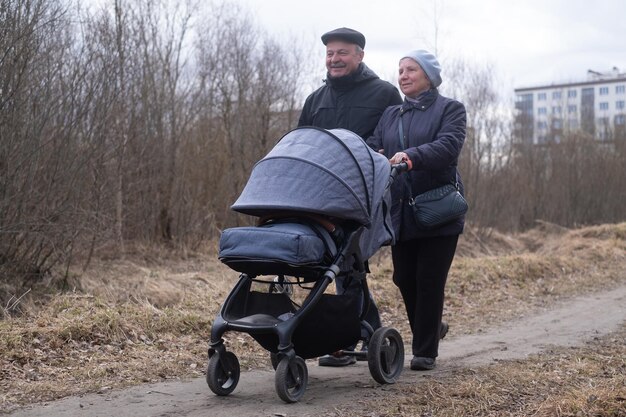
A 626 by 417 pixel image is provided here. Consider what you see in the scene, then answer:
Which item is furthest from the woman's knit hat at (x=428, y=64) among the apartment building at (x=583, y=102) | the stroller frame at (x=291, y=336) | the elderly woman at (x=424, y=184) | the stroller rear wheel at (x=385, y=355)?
the apartment building at (x=583, y=102)

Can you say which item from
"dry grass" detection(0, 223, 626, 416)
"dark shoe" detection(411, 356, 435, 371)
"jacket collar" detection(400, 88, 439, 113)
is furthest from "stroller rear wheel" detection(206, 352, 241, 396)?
"jacket collar" detection(400, 88, 439, 113)

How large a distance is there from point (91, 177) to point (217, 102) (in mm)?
7029

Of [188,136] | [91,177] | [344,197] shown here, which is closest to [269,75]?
[188,136]

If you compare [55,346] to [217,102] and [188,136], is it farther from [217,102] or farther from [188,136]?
[217,102]

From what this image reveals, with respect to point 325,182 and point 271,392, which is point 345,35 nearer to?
point 325,182

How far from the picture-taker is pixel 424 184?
5.73 metres

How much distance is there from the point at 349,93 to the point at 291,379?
2.36 meters

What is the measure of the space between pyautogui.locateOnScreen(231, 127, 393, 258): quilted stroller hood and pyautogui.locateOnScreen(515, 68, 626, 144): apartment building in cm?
3226

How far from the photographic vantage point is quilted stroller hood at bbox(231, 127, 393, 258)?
15.7 ft

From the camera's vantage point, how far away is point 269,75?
1731 cm

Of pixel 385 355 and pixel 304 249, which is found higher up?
pixel 304 249

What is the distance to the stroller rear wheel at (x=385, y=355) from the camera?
511cm

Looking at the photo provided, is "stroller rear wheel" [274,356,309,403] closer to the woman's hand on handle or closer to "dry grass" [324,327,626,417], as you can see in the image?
"dry grass" [324,327,626,417]

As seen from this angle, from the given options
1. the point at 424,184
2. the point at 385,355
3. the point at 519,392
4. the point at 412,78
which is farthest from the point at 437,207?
the point at 519,392
